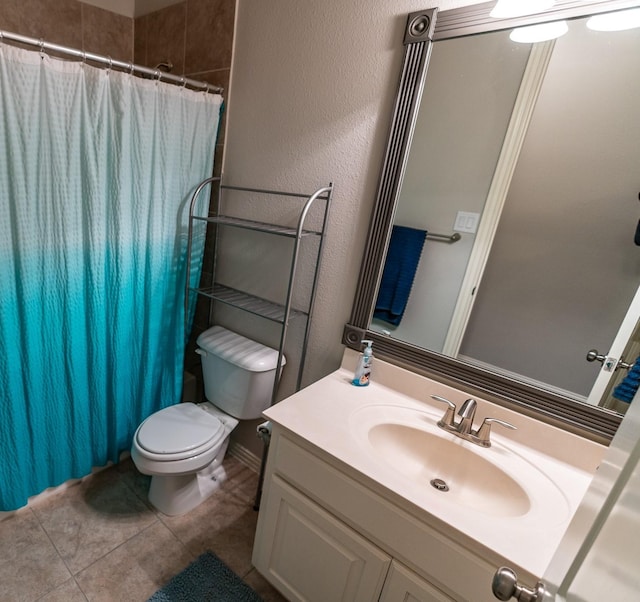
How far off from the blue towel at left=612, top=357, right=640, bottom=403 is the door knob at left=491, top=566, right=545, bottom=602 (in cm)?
63

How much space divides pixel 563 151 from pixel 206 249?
152cm

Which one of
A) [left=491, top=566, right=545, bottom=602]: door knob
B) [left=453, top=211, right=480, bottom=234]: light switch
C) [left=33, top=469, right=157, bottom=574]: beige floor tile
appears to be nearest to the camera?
[left=491, top=566, right=545, bottom=602]: door knob

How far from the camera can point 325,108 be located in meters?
1.30

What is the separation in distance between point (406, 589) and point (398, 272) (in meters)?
0.91

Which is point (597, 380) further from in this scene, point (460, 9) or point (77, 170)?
point (77, 170)

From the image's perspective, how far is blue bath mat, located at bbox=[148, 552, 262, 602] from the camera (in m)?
1.22

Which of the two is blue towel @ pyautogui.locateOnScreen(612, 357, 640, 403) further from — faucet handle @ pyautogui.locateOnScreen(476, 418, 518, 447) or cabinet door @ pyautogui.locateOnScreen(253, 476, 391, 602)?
cabinet door @ pyautogui.locateOnScreen(253, 476, 391, 602)

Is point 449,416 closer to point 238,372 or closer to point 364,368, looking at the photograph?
point 364,368

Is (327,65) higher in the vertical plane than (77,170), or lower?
higher

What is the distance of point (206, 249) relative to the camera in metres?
1.78

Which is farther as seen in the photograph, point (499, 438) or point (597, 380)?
point (499, 438)

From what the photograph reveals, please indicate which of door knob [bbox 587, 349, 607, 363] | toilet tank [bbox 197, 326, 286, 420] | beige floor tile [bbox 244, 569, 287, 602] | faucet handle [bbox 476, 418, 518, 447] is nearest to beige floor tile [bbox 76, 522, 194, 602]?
beige floor tile [bbox 244, 569, 287, 602]

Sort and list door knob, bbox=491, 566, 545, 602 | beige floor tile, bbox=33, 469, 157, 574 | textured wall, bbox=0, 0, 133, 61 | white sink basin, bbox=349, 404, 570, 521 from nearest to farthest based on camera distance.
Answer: door knob, bbox=491, 566, 545, 602 < white sink basin, bbox=349, 404, 570, 521 < beige floor tile, bbox=33, 469, 157, 574 < textured wall, bbox=0, 0, 133, 61

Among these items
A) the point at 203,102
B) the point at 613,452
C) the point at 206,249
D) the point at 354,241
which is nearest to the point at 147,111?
the point at 203,102
